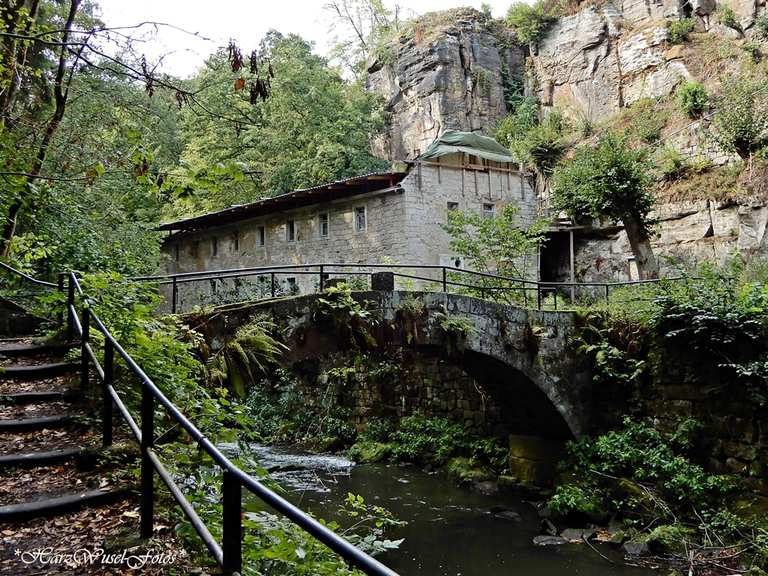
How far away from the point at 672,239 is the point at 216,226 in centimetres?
1841

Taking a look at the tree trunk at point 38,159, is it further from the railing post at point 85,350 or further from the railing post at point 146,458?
the railing post at point 146,458

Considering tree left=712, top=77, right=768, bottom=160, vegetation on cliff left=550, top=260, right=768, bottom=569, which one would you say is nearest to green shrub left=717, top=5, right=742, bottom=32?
tree left=712, top=77, right=768, bottom=160

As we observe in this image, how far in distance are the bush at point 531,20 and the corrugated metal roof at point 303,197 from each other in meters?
18.4

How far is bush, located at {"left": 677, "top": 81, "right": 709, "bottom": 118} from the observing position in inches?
939

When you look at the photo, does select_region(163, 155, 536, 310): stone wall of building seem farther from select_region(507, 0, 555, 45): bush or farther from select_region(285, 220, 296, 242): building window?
select_region(507, 0, 555, 45): bush

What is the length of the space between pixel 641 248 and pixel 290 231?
12.5 m

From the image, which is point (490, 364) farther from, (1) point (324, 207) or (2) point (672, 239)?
(2) point (672, 239)

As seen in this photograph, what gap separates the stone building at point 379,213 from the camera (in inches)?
787

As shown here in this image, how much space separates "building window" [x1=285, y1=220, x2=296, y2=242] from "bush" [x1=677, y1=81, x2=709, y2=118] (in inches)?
643

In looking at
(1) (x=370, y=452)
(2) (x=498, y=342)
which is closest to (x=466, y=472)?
(1) (x=370, y=452)

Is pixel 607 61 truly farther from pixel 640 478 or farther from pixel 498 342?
pixel 640 478

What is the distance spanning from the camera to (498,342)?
11.7 metres

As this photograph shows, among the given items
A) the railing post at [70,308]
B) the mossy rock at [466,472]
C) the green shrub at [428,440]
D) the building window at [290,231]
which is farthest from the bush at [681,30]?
the railing post at [70,308]

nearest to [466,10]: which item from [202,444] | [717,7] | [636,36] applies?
[636,36]
